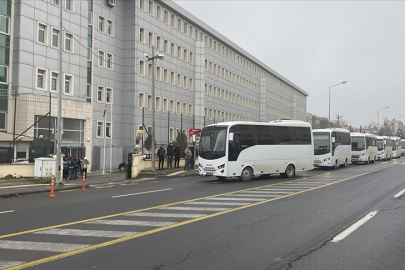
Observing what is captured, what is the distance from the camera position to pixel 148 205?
11.7 meters

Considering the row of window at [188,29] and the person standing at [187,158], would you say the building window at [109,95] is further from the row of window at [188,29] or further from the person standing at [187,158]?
the person standing at [187,158]

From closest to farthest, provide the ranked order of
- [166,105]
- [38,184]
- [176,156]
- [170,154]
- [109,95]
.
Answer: [38,184] → [170,154] → [176,156] → [109,95] → [166,105]

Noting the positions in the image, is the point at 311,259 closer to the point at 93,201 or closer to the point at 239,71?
the point at 93,201

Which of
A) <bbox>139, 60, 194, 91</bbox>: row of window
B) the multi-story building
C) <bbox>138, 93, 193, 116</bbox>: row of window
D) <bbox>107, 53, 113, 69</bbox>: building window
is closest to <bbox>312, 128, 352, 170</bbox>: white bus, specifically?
the multi-story building

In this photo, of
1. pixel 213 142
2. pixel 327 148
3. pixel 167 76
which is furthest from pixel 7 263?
pixel 167 76

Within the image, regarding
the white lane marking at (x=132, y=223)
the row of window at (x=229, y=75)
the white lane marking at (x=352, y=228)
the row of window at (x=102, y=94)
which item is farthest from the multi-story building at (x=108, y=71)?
the white lane marking at (x=352, y=228)

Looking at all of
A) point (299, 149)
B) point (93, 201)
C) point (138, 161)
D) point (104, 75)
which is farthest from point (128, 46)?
point (93, 201)

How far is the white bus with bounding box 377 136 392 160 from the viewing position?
1926 inches

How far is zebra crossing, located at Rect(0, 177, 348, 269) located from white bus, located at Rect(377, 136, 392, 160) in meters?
42.2

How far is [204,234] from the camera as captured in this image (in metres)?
7.67

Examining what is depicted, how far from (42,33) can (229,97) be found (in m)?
41.1

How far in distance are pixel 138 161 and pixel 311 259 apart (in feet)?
68.9

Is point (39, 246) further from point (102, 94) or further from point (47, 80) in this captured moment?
point (102, 94)

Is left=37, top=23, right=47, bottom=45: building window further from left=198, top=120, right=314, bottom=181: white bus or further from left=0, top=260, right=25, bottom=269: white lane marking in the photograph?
left=0, top=260, right=25, bottom=269: white lane marking
